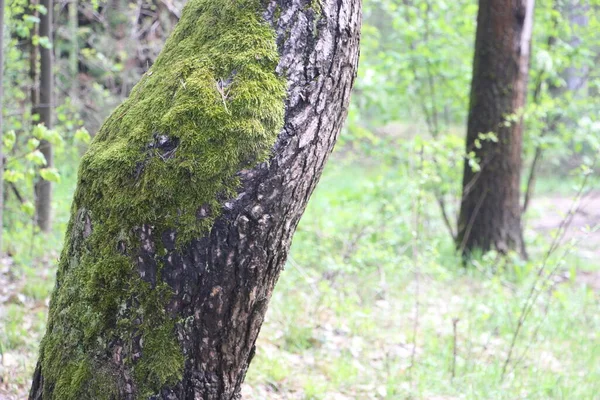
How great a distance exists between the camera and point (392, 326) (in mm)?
4922

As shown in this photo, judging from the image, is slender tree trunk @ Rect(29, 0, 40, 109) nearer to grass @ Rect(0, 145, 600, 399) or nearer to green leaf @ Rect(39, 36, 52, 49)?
green leaf @ Rect(39, 36, 52, 49)

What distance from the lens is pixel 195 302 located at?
1817 millimetres

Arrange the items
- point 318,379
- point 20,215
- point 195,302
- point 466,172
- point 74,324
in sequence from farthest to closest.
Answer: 1. point 466,172
2. point 20,215
3. point 318,379
4. point 74,324
5. point 195,302

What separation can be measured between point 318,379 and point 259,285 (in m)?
2.06

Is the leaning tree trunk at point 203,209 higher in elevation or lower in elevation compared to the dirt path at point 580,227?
higher

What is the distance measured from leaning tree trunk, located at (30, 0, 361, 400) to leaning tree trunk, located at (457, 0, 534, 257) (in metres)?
A: 5.51

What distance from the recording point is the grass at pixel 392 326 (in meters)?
3.68

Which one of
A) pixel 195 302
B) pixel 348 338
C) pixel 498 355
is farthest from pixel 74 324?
pixel 498 355

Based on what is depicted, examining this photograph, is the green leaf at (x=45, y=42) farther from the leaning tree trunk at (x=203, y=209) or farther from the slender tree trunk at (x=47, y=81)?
the leaning tree trunk at (x=203, y=209)

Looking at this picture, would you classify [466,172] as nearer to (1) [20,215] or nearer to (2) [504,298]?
(2) [504,298]

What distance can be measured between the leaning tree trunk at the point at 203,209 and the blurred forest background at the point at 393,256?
144 cm

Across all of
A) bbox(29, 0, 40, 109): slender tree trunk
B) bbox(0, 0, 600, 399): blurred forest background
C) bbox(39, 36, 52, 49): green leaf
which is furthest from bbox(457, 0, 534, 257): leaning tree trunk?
bbox(29, 0, 40, 109): slender tree trunk

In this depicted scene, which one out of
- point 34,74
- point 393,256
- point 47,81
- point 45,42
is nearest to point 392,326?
point 393,256

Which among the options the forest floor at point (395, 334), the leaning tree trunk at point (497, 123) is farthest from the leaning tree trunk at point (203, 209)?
the leaning tree trunk at point (497, 123)
